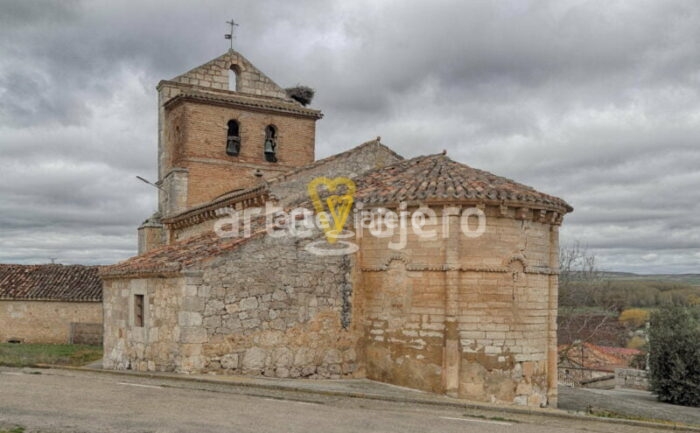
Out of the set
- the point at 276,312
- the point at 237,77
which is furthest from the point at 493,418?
the point at 237,77

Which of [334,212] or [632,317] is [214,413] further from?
[632,317]

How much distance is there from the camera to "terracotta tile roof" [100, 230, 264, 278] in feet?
38.4

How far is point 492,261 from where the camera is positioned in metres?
11.9

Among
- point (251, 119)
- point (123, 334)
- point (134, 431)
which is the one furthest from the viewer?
point (251, 119)

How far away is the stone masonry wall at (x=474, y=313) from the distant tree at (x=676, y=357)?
621 cm

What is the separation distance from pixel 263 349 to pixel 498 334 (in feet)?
14.1

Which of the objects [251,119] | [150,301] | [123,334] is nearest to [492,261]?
[150,301]

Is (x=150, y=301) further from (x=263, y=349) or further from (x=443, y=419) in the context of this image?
(x=443, y=419)

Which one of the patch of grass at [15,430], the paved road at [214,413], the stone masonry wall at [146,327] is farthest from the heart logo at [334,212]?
the patch of grass at [15,430]

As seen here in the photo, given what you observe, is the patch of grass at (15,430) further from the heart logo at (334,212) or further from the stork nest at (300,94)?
the stork nest at (300,94)

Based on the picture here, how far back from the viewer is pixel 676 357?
17.1 metres

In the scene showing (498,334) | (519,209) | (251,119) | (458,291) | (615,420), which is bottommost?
(615,420)

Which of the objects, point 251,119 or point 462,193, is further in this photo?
point 251,119

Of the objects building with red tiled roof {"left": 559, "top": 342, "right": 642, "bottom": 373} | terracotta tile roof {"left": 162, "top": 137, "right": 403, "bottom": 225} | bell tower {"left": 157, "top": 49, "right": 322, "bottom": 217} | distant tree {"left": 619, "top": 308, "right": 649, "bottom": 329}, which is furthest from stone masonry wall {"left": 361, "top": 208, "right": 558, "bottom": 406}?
distant tree {"left": 619, "top": 308, "right": 649, "bottom": 329}
